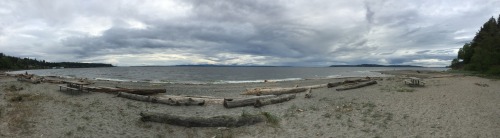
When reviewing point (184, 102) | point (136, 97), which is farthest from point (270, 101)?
point (136, 97)

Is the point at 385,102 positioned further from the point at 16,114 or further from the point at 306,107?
the point at 16,114

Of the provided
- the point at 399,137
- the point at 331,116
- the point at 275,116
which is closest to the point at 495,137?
the point at 399,137

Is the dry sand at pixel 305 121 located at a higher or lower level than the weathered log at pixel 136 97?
lower

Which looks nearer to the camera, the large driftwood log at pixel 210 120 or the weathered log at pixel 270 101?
the large driftwood log at pixel 210 120

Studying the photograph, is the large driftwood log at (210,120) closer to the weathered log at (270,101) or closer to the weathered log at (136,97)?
the weathered log at (270,101)

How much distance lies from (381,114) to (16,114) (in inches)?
617

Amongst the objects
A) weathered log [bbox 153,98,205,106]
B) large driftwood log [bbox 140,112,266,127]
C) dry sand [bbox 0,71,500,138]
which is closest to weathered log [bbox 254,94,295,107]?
dry sand [bbox 0,71,500,138]

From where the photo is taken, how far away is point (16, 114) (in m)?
13.0

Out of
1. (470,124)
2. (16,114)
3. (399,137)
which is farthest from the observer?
(16,114)

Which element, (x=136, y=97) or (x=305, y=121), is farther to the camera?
(x=136, y=97)

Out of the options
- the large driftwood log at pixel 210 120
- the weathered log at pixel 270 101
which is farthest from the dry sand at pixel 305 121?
the weathered log at pixel 270 101

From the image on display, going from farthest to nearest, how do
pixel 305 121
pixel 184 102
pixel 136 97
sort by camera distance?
pixel 136 97
pixel 184 102
pixel 305 121

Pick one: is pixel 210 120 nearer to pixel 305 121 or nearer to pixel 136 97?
pixel 305 121

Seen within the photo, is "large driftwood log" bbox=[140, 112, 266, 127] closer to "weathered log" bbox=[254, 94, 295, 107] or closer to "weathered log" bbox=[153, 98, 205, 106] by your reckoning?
"weathered log" bbox=[254, 94, 295, 107]
